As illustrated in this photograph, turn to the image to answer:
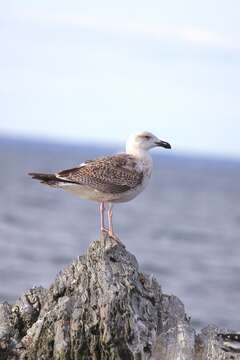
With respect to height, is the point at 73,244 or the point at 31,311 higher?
the point at 73,244

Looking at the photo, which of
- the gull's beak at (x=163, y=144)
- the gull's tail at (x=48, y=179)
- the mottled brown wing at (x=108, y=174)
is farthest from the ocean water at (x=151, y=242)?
the gull's tail at (x=48, y=179)

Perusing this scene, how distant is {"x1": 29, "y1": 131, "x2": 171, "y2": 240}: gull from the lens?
504 inches

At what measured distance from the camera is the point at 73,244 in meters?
55.5

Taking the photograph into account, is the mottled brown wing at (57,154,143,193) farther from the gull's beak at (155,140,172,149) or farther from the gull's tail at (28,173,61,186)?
the gull's beak at (155,140,172,149)

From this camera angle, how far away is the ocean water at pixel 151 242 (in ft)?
129

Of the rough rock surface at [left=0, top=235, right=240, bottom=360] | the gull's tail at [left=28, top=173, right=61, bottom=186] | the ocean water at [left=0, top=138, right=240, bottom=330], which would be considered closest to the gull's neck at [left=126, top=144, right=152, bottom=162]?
the gull's tail at [left=28, top=173, right=61, bottom=186]

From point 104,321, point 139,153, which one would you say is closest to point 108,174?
point 139,153

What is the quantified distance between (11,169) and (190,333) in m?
149

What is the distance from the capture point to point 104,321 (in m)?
10.9

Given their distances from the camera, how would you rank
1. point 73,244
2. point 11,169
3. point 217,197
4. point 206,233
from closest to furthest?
1. point 73,244
2. point 206,233
3. point 217,197
4. point 11,169

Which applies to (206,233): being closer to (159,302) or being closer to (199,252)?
(199,252)

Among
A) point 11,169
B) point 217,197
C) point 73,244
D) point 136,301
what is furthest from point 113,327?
point 11,169

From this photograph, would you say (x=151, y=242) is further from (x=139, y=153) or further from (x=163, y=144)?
(x=139, y=153)

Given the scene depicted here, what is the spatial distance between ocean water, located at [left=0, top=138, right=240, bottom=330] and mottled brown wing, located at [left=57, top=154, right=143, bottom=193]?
19.3m
